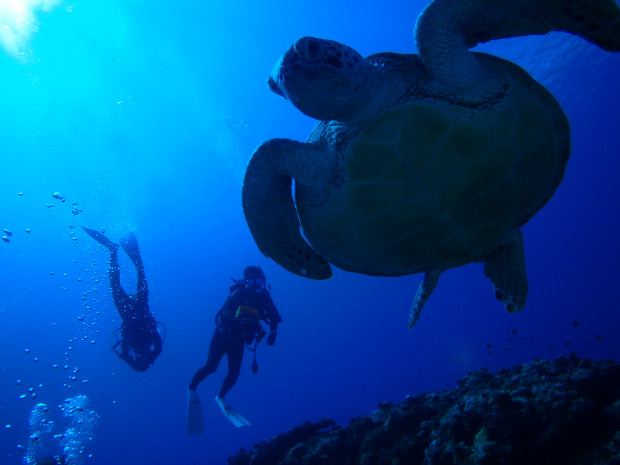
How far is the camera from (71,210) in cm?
2686

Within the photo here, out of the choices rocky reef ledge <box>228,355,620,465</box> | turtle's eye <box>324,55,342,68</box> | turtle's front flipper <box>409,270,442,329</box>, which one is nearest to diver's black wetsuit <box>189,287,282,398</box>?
rocky reef ledge <box>228,355,620,465</box>

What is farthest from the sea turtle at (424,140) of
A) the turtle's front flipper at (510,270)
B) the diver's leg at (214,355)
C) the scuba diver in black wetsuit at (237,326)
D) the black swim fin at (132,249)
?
the black swim fin at (132,249)

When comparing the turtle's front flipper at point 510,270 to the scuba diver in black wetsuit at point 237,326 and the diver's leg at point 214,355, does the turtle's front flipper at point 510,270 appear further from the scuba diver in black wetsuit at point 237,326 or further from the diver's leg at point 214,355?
the diver's leg at point 214,355

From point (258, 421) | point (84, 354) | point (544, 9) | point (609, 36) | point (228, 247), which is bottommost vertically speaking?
point (609, 36)

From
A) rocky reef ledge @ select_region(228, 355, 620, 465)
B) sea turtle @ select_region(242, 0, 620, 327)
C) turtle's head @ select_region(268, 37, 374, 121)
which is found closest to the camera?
turtle's head @ select_region(268, 37, 374, 121)

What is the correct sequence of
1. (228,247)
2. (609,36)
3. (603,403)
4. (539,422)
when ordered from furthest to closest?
(228,247)
(603,403)
(539,422)
(609,36)

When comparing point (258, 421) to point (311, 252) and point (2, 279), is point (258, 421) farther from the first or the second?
point (311, 252)

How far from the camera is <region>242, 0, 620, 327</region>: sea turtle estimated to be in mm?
2496

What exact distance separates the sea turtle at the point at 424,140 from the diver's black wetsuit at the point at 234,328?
6042 millimetres

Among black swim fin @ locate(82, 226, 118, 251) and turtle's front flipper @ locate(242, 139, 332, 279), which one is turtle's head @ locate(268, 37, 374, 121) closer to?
turtle's front flipper @ locate(242, 139, 332, 279)

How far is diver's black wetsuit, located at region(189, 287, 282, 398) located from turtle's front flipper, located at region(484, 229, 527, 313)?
6.03 metres

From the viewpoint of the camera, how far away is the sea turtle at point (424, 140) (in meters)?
2.50

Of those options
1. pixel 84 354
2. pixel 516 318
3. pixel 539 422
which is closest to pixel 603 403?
pixel 539 422

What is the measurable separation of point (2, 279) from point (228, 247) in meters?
22.5
